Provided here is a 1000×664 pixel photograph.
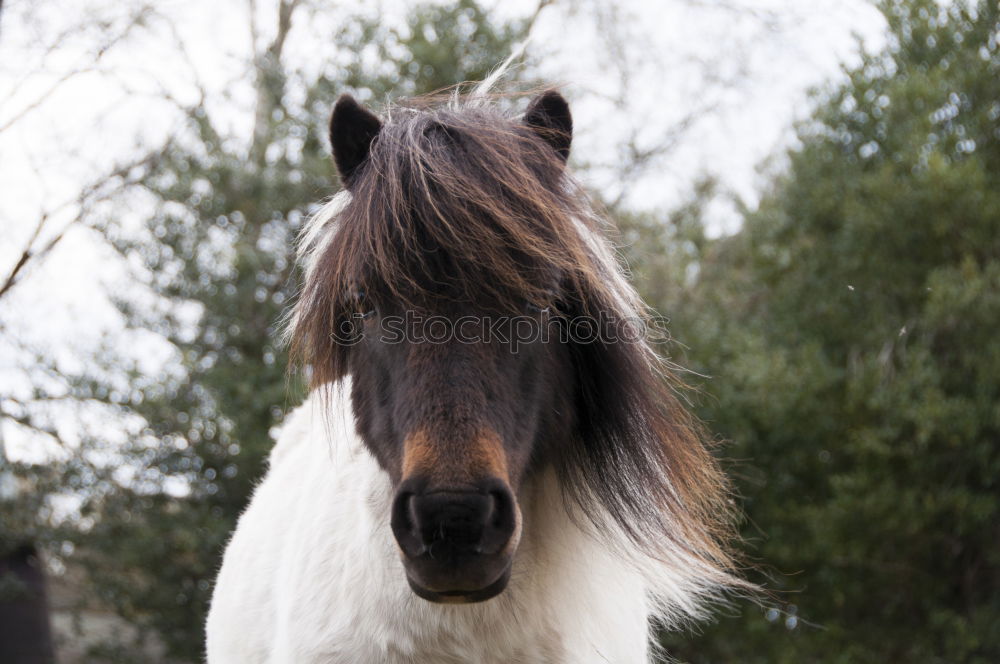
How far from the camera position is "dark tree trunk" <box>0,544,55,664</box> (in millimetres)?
9031

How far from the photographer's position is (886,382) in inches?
334

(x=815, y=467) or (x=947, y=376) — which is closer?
(x=947, y=376)

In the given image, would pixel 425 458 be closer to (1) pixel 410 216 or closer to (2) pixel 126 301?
(1) pixel 410 216

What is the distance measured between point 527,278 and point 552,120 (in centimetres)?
66

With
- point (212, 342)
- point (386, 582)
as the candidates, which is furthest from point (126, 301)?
Answer: point (386, 582)

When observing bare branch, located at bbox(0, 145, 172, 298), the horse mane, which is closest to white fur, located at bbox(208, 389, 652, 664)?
the horse mane

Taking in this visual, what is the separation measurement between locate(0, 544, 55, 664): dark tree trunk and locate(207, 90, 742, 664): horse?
7.91 meters

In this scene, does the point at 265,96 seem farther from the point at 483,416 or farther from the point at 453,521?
the point at 453,521

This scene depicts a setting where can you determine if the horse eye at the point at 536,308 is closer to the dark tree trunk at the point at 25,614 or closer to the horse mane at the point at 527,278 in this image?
the horse mane at the point at 527,278

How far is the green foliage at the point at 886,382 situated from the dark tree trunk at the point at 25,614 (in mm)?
6791

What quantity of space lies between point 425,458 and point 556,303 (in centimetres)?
71

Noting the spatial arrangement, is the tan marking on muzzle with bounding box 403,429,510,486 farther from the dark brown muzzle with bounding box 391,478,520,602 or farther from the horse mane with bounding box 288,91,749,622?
the horse mane with bounding box 288,91,749,622

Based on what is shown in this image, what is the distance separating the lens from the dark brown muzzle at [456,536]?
1701 mm

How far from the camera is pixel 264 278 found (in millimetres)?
9055
